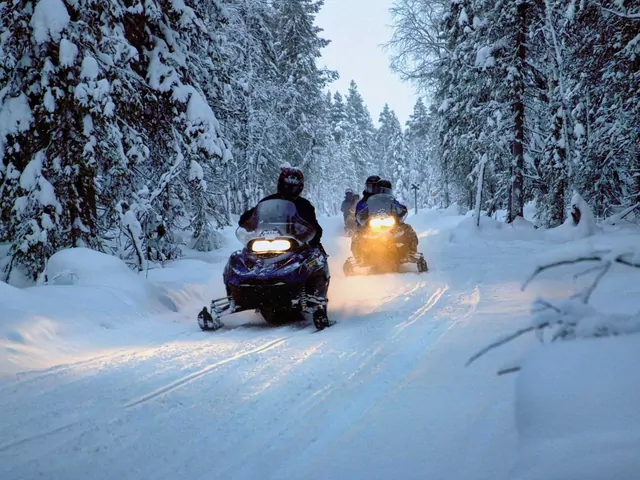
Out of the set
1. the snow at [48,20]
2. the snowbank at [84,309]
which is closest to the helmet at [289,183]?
the snowbank at [84,309]

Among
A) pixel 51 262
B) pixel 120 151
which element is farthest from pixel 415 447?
pixel 120 151

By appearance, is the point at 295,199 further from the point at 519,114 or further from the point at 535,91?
the point at 535,91

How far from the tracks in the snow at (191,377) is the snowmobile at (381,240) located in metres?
5.78

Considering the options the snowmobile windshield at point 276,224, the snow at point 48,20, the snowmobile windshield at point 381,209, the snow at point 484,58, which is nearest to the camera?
the snowmobile windshield at point 276,224

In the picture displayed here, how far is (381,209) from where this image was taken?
36.8 feet

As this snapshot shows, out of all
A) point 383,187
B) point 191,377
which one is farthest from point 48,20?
point 383,187

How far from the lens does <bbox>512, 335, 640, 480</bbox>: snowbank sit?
1594mm

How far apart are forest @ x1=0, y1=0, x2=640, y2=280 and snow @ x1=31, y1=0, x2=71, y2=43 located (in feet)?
0.07

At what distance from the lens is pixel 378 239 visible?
35.8ft

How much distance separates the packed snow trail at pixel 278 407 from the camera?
2.54 metres

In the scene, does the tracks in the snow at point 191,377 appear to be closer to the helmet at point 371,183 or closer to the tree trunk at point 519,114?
the helmet at point 371,183

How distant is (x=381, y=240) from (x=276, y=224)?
4367 millimetres

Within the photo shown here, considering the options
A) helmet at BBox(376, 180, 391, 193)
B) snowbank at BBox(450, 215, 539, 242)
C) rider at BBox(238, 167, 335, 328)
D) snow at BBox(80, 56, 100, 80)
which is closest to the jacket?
rider at BBox(238, 167, 335, 328)

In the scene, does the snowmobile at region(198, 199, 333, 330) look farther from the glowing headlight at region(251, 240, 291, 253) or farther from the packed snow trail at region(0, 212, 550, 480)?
the packed snow trail at region(0, 212, 550, 480)
